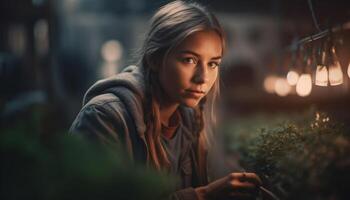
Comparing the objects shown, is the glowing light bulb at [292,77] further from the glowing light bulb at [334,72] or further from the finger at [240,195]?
the finger at [240,195]

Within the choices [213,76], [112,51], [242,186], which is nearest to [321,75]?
[213,76]

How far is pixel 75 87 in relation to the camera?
68.1 ft

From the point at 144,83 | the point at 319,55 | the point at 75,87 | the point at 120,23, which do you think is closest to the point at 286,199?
the point at 144,83

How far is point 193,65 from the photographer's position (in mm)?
3764

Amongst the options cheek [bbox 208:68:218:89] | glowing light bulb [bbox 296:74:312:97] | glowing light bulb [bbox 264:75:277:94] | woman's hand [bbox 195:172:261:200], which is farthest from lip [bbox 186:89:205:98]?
glowing light bulb [bbox 264:75:277:94]

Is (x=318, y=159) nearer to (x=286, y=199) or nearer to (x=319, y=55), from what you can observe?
(x=286, y=199)

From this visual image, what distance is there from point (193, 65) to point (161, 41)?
299mm

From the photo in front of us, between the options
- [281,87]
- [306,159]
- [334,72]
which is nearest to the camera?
[306,159]

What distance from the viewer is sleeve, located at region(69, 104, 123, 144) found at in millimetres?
3518

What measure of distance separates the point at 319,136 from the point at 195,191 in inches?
37.0

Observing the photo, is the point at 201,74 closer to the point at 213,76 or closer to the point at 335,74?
the point at 213,76

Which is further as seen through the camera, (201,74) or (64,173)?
(201,74)

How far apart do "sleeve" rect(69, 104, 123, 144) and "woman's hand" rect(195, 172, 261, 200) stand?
27.7 inches

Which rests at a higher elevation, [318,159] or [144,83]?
[144,83]
